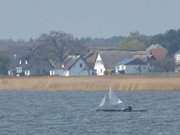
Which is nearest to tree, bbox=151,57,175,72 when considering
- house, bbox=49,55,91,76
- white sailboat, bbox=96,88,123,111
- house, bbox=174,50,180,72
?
house, bbox=174,50,180,72

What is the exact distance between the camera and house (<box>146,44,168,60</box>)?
159462 mm

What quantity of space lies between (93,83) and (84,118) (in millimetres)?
38938

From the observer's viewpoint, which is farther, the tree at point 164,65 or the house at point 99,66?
the house at point 99,66

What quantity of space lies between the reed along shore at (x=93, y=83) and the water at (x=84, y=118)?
7125 millimetres

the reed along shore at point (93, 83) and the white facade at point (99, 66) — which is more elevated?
the white facade at point (99, 66)

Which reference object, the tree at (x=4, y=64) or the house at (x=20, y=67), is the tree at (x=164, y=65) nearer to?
the house at (x=20, y=67)

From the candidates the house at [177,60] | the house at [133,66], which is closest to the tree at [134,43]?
the house at [177,60]

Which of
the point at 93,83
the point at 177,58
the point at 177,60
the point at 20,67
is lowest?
the point at 93,83

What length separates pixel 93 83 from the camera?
10194 centimetres

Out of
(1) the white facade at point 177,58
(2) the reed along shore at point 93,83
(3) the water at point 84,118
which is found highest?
(1) the white facade at point 177,58

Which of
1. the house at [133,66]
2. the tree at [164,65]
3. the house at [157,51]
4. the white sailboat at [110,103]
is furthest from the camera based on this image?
the house at [157,51]

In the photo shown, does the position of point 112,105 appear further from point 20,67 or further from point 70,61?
point 20,67

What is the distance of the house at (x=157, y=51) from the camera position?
159462 mm

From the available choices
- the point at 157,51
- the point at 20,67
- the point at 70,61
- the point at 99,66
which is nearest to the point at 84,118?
the point at 99,66
